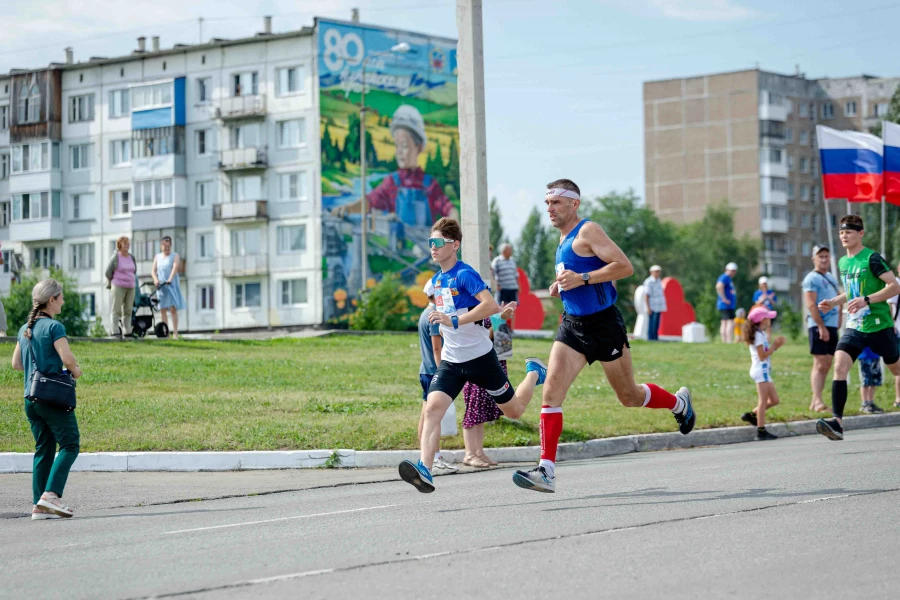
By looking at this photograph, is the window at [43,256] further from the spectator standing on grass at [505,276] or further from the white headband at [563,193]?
the white headband at [563,193]

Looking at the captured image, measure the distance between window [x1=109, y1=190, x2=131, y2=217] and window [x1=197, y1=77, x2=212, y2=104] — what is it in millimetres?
7562

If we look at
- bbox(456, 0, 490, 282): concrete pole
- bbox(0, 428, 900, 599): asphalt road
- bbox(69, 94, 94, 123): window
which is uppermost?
bbox(69, 94, 94, 123): window

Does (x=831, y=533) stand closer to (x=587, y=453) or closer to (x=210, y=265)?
(x=587, y=453)

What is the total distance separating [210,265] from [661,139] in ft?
164

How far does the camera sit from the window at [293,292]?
72188 millimetres

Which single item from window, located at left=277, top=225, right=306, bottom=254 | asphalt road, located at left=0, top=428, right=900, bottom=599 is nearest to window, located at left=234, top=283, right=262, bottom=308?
window, located at left=277, top=225, right=306, bottom=254

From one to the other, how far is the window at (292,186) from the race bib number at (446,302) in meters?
62.5

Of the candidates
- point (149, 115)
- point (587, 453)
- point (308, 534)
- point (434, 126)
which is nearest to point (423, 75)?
point (434, 126)

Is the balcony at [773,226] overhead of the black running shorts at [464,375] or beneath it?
overhead

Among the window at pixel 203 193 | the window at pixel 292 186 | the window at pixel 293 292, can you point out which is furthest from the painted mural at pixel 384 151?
the window at pixel 203 193

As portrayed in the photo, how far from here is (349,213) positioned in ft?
237

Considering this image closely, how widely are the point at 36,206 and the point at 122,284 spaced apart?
58790mm

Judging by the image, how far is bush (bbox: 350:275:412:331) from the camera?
143ft

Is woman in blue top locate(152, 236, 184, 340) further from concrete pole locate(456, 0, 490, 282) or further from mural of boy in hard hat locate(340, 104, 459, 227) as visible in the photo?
mural of boy in hard hat locate(340, 104, 459, 227)
